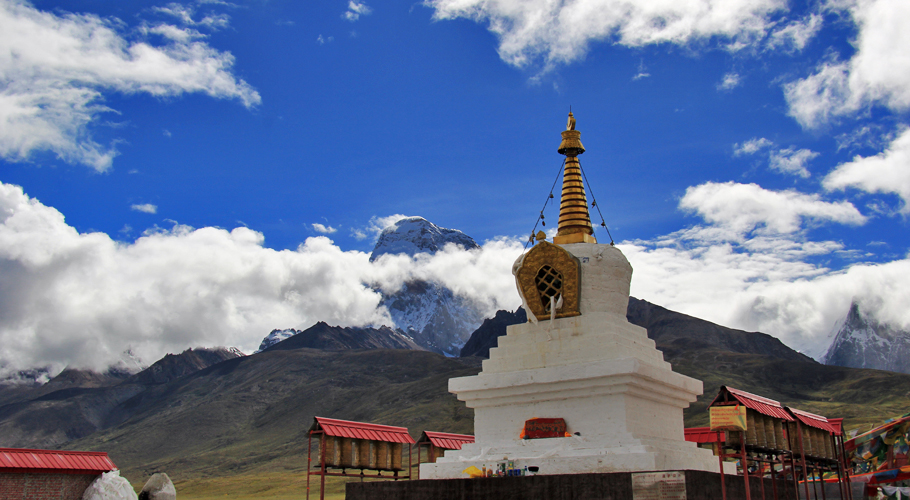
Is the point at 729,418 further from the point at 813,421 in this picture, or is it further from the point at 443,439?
the point at 443,439

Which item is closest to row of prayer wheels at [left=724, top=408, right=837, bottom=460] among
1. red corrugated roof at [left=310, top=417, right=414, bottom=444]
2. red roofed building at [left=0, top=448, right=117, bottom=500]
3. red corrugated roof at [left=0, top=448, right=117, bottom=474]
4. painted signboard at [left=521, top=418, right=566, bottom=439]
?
painted signboard at [left=521, top=418, right=566, bottom=439]

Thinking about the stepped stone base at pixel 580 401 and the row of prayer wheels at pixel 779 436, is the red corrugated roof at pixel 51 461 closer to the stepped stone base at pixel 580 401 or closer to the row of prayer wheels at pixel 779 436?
the stepped stone base at pixel 580 401

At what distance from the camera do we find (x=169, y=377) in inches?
7387

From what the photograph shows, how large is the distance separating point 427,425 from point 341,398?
33.7 meters

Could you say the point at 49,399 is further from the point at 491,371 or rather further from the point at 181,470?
the point at 491,371

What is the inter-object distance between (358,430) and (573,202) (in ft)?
27.4

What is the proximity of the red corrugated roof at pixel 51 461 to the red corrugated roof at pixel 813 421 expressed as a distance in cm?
1645

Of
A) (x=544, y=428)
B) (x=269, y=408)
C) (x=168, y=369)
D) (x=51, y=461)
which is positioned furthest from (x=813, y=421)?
(x=168, y=369)

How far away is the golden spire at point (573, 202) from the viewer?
2055cm

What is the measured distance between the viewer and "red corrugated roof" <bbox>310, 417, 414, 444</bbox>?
18.5 m

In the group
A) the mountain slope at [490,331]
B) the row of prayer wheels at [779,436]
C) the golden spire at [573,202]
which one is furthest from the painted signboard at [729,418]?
the mountain slope at [490,331]

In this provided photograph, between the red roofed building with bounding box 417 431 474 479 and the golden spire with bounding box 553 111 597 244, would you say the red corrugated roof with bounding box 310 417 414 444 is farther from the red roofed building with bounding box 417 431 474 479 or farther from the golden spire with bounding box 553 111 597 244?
the golden spire with bounding box 553 111 597 244

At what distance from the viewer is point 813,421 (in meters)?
20.0

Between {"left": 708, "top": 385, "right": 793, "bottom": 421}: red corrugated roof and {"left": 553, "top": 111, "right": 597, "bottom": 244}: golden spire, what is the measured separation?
18.0ft
